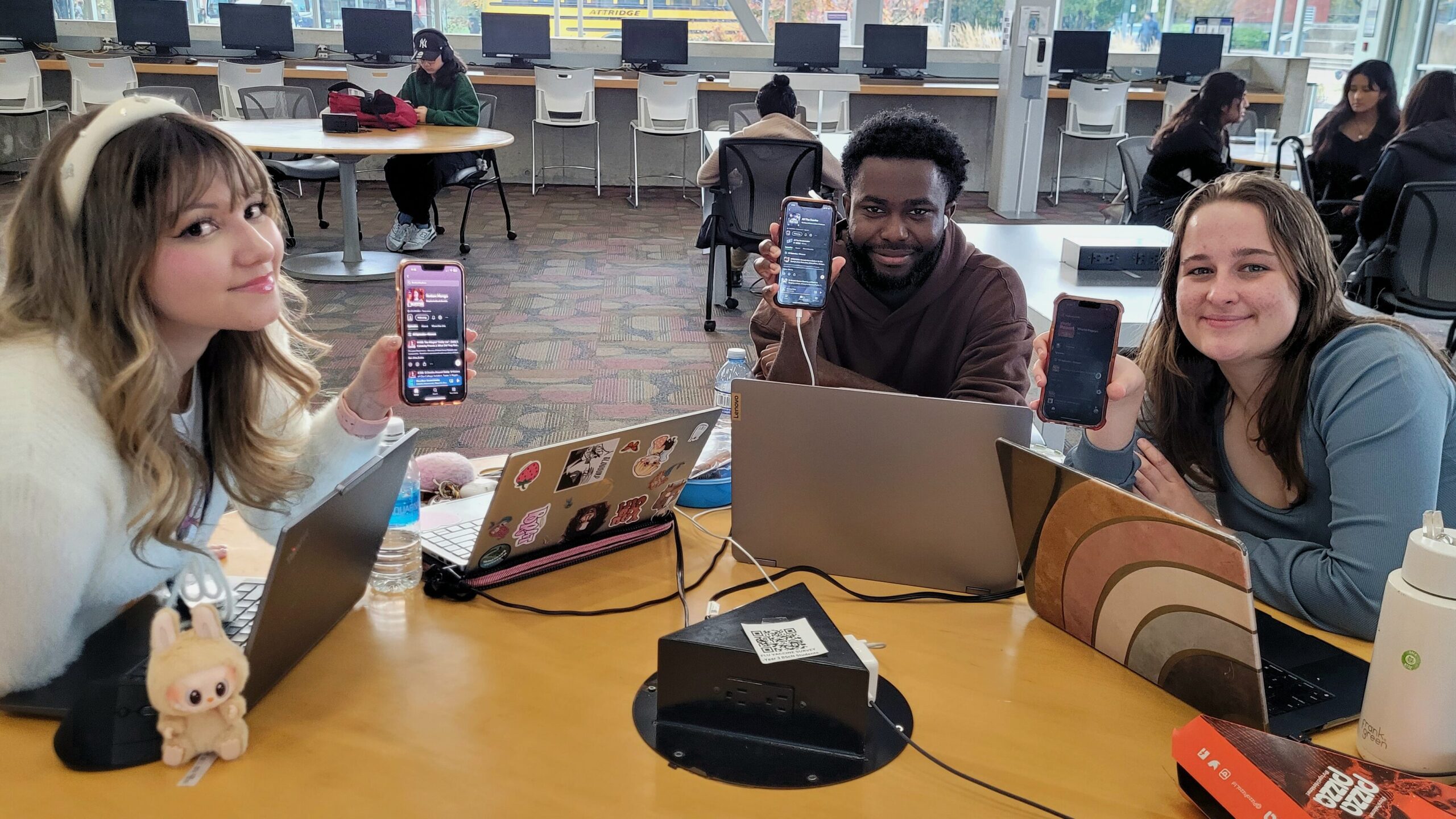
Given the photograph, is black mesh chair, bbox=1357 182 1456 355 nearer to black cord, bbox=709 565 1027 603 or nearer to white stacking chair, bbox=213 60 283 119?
black cord, bbox=709 565 1027 603

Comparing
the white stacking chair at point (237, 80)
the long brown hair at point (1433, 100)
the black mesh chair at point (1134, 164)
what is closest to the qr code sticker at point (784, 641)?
the black mesh chair at point (1134, 164)

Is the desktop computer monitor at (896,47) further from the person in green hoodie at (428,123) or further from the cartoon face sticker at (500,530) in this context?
the cartoon face sticker at (500,530)

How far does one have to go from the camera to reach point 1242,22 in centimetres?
967

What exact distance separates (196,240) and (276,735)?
56 centimetres

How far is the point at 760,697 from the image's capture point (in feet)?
3.51

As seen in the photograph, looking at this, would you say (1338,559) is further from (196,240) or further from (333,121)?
(333,121)

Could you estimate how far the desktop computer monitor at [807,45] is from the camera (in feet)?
28.7

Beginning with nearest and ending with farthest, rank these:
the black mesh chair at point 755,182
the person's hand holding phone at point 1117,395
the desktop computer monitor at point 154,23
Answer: the person's hand holding phone at point 1117,395 < the black mesh chair at point 755,182 < the desktop computer monitor at point 154,23

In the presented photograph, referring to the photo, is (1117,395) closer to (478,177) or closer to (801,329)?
(801,329)

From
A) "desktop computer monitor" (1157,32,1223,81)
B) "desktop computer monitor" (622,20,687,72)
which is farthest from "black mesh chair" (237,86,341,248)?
"desktop computer monitor" (1157,32,1223,81)

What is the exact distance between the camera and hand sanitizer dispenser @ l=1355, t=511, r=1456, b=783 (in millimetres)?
943

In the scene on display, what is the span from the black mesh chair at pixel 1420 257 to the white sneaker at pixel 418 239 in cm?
473

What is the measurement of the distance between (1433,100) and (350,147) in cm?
470

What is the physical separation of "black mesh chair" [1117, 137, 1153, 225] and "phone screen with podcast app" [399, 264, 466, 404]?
14.6 feet
